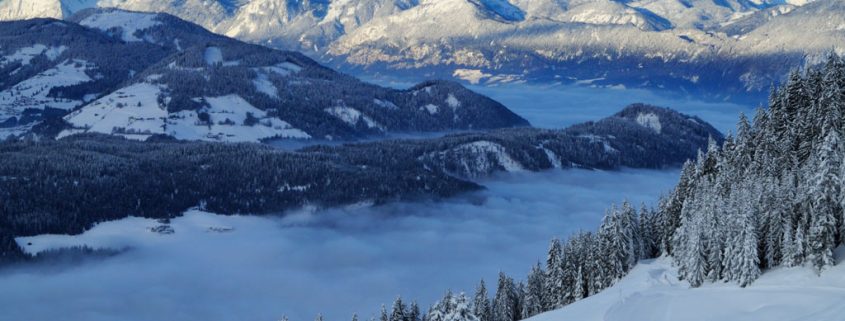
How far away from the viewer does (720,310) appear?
325ft

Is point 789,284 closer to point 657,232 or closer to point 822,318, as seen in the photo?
point 822,318

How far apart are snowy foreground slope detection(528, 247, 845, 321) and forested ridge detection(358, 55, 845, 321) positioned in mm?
2148

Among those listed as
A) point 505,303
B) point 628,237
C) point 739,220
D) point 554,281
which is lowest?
point 505,303

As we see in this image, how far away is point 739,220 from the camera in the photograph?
109 metres

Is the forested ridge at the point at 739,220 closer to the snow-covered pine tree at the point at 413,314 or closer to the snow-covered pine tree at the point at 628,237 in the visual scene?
the snow-covered pine tree at the point at 628,237

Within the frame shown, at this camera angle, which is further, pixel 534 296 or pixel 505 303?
pixel 505 303

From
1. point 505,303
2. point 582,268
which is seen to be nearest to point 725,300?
point 582,268

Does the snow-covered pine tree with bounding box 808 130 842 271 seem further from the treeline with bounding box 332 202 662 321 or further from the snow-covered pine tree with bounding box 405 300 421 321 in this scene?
the snow-covered pine tree with bounding box 405 300 421 321

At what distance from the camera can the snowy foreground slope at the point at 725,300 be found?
305 ft

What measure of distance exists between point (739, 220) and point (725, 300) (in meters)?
12.0

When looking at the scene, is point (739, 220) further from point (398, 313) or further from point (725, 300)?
point (398, 313)

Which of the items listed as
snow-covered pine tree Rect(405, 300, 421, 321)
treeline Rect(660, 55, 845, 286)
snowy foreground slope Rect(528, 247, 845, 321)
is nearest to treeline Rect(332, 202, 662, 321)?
snow-covered pine tree Rect(405, 300, 421, 321)

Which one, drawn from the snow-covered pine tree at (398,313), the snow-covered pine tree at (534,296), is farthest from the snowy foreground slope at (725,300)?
the snow-covered pine tree at (398,313)

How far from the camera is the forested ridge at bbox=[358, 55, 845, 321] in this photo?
4151 inches
